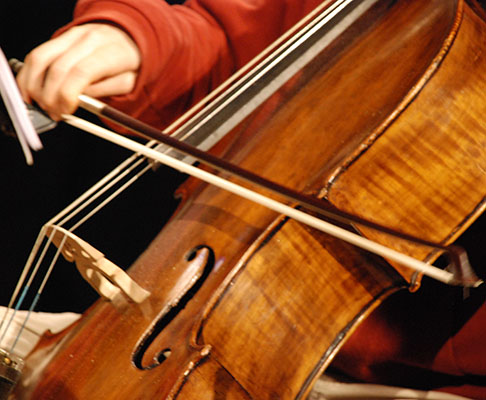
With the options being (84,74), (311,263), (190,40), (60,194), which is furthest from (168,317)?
(60,194)

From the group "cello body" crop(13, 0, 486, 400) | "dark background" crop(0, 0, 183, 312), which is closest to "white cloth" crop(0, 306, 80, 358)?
"cello body" crop(13, 0, 486, 400)

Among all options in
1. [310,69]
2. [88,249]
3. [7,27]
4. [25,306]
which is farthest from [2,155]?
[310,69]

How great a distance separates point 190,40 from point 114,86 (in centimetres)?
20

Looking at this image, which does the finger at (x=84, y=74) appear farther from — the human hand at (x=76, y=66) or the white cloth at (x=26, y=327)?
the white cloth at (x=26, y=327)

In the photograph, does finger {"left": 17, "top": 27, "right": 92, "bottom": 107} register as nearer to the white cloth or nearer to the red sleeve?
the red sleeve

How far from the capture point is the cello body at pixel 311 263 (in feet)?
1.67

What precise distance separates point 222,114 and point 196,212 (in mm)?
146

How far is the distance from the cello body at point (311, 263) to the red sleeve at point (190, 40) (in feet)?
0.97

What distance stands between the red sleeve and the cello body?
0.30 meters

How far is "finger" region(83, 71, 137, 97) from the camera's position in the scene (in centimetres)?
67

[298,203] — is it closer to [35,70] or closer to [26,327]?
[35,70]

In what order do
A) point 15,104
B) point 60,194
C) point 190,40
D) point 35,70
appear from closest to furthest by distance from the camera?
1. point 15,104
2. point 35,70
3. point 190,40
4. point 60,194

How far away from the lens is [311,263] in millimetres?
530

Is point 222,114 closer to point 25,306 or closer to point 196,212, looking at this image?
point 196,212
